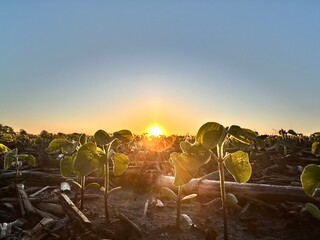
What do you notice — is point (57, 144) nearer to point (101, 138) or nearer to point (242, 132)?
point (101, 138)

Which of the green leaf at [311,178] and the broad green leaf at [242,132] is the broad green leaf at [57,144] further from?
the green leaf at [311,178]

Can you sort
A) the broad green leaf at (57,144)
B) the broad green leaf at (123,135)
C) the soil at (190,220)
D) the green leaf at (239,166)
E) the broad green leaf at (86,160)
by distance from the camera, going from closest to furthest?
the green leaf at (239,166) < the broad green leaf at (86,160) < the broad green leaf at (123,135) < the soil at (190,220) < the broad green leaf at (57,144)

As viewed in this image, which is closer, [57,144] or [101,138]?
[101,138]

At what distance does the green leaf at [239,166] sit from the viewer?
336cm

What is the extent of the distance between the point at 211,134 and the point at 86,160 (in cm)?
166

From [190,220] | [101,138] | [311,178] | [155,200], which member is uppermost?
[101,138]

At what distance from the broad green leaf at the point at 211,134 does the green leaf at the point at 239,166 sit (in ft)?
A: 1.56

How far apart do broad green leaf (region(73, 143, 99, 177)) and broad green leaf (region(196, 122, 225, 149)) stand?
1.49 metres

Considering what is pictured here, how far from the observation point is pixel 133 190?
21.9 ft

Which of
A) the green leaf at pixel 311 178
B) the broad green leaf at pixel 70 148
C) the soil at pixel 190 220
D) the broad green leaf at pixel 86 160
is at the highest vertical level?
the broad green leaf at pixel 70 148

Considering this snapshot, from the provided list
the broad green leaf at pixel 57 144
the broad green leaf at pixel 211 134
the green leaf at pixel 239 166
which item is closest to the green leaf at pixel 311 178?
the green leaf at pixel 239 166

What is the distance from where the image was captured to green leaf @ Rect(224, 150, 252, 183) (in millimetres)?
3355

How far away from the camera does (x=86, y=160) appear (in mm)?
3900

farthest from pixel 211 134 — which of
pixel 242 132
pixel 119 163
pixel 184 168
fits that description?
pixel 119 163
